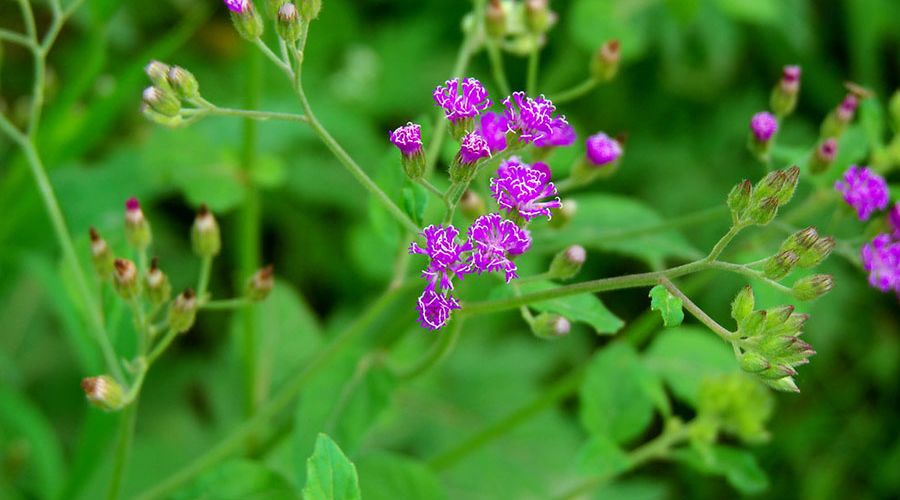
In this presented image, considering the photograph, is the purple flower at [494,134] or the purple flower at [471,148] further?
the purple flower at [494,134]

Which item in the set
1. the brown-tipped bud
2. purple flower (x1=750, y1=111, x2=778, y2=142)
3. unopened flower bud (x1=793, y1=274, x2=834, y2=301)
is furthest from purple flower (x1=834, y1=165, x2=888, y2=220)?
the brown-tipped bud

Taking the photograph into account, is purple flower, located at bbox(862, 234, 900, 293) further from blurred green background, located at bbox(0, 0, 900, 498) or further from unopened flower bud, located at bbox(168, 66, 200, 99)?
unopened flower bud, located at bbox(168, 66, 200, 99)

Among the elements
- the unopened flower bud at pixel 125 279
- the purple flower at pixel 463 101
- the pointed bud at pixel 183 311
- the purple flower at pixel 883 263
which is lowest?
the purple flower at pixel 883 263

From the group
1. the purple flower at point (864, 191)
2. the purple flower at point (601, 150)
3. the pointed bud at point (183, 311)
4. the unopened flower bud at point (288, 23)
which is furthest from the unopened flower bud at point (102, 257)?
the purple flower at point (864, 191)

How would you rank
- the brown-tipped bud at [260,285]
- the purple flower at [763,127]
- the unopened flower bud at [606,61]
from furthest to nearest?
the unopened flower bud at [606,61] < the purple flower at [763,127] < the brown-tipped bud at [260,285]

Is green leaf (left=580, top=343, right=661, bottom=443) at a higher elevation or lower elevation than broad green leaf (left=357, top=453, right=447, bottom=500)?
lower

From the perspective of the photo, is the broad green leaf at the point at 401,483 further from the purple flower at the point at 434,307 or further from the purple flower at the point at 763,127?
the purple flower at the point at 763,127

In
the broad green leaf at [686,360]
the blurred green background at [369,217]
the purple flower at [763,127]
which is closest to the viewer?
the purple flower at [763,127]
